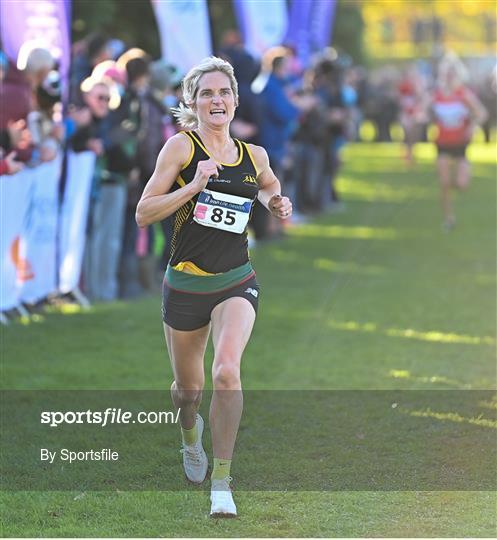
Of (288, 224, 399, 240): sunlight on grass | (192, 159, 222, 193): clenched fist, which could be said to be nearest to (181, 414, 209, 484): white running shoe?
(192, 159, 222, 193): clenched fist

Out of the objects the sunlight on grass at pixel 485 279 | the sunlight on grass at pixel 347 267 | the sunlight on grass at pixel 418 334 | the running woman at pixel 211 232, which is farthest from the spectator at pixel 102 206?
the running woman at pixel 211 232

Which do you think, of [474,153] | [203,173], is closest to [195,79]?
[203,173]

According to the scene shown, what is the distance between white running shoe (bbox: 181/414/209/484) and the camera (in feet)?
21.5

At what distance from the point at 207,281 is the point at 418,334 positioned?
16.9 ft

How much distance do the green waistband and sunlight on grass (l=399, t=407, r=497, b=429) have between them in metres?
2.27

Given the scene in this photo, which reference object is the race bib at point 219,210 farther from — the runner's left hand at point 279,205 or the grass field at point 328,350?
the grass field at point 328,350

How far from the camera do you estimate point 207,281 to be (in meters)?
6.24

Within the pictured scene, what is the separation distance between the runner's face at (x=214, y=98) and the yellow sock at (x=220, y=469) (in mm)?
1577

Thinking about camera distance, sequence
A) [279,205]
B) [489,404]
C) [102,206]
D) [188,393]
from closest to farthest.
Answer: [279,205] < [188,393] < [489,404] < [102,206]

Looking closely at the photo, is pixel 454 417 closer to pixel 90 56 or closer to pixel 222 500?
pixel 222 500

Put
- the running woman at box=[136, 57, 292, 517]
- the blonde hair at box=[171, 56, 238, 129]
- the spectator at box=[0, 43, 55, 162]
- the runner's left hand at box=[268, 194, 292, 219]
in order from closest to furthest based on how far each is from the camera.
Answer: the running woman at box=[136, 57, 292, 517], the blonde hair at box=[171, 56, 238, 129], the runner's left hand at box=[268, 194, 292, 219], the spectator at box=[0, 43, 55, 162]

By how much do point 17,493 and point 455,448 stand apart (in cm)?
244

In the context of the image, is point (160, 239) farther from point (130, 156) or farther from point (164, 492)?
point (164, 492)

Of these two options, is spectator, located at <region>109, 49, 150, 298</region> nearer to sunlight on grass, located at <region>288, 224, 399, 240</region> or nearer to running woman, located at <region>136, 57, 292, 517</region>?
running woman, located at <region>136, 57, 292, 517</region>
